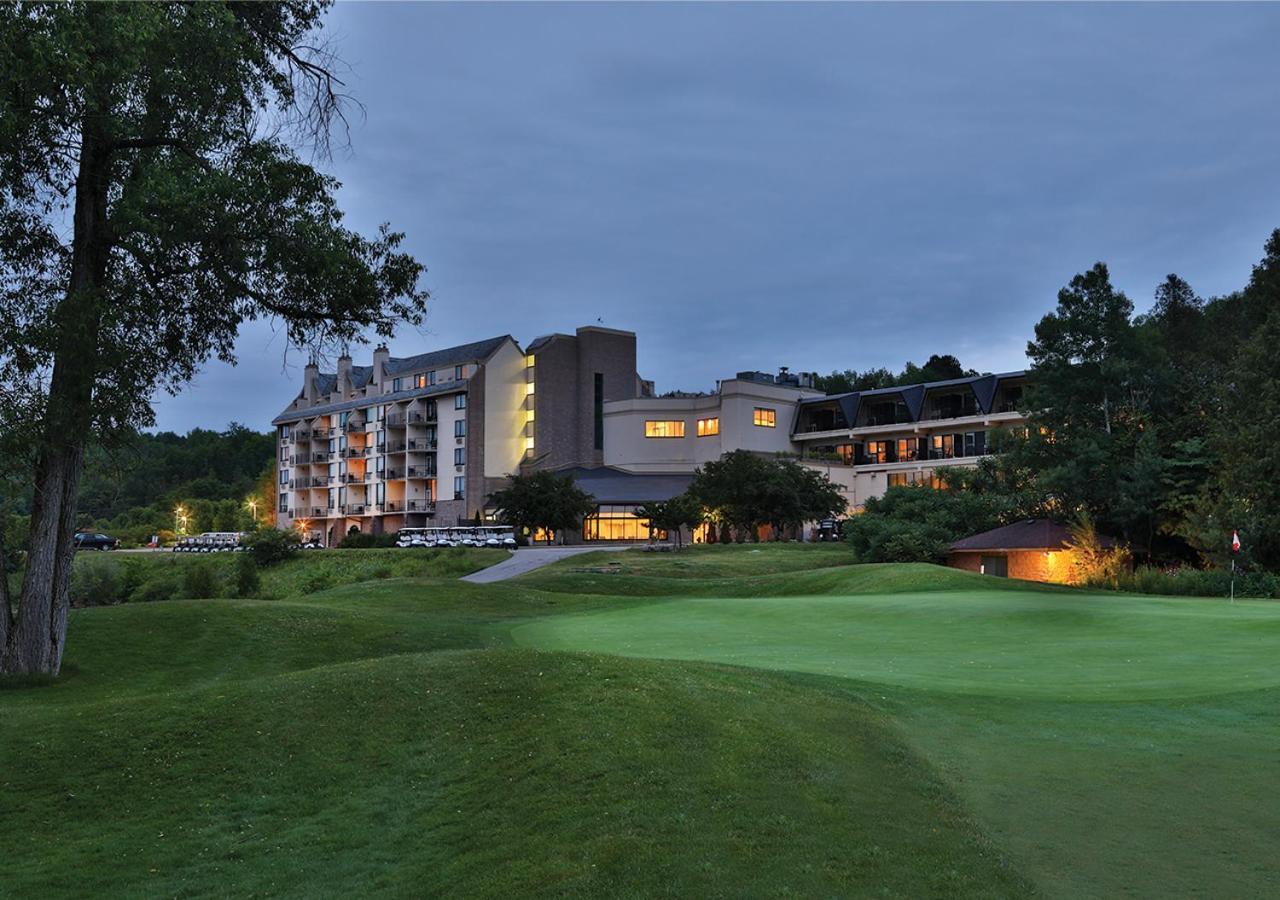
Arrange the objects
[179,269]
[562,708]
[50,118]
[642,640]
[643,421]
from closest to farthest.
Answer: [562,708], [50,118], [179,269], [642,640], [643,421]

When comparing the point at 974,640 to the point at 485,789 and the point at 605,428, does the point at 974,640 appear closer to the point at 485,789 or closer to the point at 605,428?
the point at 485,789

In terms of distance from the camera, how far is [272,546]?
69188 mm

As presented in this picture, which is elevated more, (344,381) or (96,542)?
Result: (344,381)

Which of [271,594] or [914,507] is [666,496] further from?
[271,594]

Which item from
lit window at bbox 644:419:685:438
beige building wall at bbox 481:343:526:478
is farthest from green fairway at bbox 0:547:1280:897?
beige building wall at bbox 481:343:526:478

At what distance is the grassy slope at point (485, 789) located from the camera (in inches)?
293

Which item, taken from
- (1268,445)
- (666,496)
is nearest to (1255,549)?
(1268,445)

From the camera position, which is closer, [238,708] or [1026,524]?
[238,708]

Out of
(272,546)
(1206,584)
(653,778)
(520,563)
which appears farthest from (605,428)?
(653,778)

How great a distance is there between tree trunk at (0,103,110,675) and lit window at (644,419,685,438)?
242 feet

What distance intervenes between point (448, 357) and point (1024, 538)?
59588 millimetres

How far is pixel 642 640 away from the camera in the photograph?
71.9 feet

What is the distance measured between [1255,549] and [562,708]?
4652 centimetres

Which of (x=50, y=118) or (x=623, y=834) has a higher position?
(x=50, y=118)
